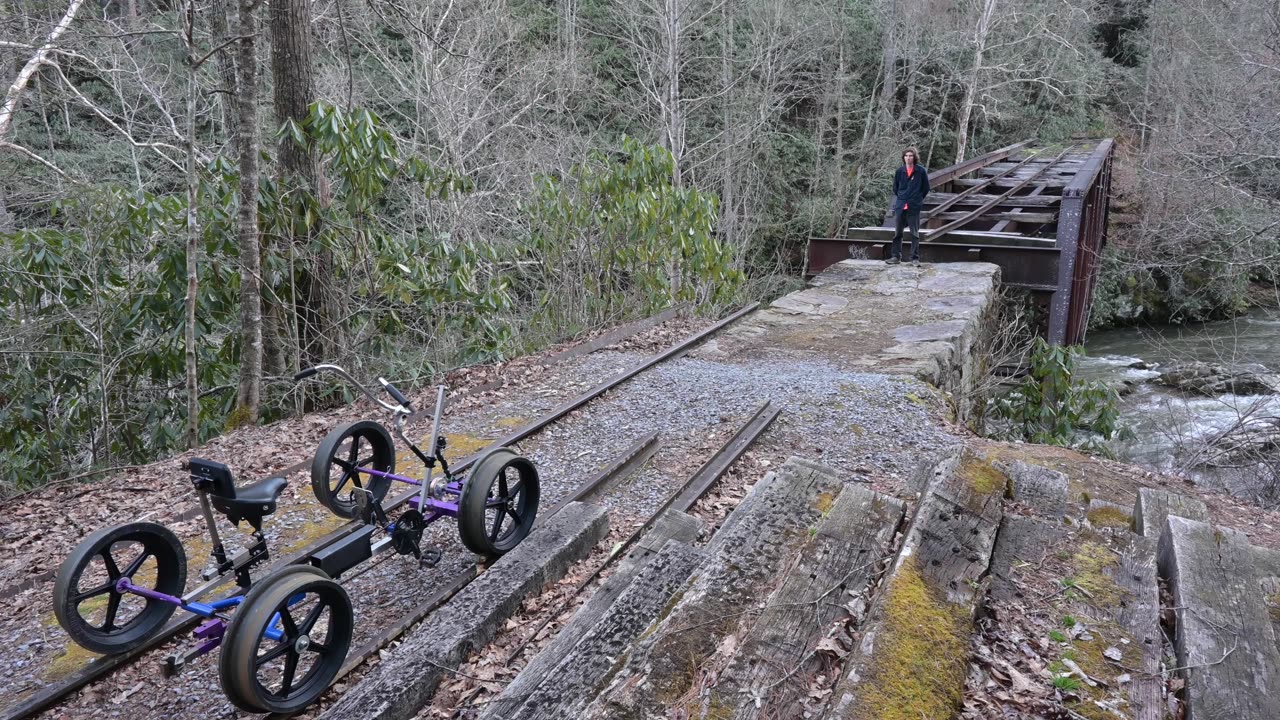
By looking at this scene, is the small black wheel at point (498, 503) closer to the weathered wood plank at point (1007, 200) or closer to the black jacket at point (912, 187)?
the black jacket at point (912, 187)

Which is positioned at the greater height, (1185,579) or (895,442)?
(1185,579)

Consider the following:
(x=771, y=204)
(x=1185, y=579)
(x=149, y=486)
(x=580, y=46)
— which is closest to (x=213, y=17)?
(x=149, y=486)

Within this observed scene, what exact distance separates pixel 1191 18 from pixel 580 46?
20962 mm

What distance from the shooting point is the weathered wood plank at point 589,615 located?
9.33ft

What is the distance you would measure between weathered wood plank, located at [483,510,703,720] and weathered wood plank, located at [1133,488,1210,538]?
2.31 m

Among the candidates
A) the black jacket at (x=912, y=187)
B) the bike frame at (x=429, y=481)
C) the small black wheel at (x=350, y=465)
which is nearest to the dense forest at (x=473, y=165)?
the black jacket at (x=912, y=187)

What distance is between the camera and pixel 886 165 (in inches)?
1013

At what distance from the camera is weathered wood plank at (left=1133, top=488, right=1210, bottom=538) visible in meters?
4.14

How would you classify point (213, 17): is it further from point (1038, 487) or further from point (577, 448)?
point (1038, 487)

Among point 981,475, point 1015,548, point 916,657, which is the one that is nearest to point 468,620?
point 916,657

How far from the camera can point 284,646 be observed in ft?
10.5

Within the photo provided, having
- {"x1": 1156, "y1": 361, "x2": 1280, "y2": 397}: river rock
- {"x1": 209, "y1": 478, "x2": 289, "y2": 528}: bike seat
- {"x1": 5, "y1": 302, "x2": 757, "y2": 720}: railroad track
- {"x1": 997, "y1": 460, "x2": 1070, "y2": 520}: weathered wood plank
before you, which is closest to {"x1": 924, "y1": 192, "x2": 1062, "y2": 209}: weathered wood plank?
{"x1": 1156, "y1": 361, "x2": 1280, "y2": 397}: river rock

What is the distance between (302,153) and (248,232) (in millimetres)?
1290

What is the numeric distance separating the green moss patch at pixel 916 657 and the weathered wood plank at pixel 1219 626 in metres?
0.70
